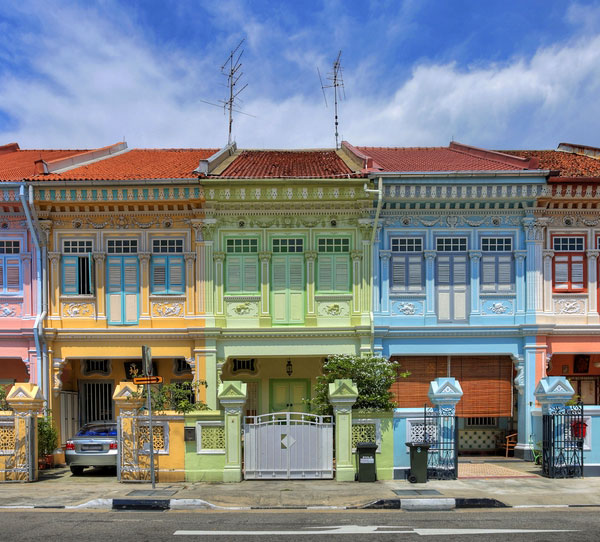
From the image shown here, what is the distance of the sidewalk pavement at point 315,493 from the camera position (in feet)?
37.5

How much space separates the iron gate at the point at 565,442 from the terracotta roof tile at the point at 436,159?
23.3ft

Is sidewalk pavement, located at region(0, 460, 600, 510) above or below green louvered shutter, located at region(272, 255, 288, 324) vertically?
below

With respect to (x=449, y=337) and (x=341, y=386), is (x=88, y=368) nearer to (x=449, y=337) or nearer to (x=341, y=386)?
(x=341, y=386)

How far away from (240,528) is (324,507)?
80.9 inches

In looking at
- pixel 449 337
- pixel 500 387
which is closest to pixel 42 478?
pixel 449 337

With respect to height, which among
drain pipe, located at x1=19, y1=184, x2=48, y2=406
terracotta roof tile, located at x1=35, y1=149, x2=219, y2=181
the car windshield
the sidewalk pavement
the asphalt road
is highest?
terracotta roof tile, located at x1=35, y1=149, x2=219, y2=181

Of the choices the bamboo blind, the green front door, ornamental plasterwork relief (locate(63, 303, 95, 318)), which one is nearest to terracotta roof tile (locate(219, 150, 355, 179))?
ornamental plasterwork relief (locate(63, 303, 95, 318))

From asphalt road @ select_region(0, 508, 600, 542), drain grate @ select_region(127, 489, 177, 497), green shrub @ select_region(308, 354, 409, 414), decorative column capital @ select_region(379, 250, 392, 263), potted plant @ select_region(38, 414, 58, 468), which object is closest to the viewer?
asphalt road @ select_region(0, 508, 600, 542)

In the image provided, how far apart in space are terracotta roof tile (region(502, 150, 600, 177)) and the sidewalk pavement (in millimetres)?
8463

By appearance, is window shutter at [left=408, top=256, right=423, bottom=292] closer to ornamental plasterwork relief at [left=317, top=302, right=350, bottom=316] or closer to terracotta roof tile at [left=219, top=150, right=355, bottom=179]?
ornamental plasterwork relief at [left=317, top=302, right=350, bottom=316]

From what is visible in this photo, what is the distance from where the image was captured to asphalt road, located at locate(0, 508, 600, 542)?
9133mm

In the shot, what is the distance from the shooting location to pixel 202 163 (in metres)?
17.5

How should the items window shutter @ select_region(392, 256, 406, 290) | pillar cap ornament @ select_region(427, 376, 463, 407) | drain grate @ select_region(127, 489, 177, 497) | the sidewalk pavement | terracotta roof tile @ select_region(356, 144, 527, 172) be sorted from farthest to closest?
terracotta roof tile @ select_region(356, 144, 527, 172) < window shutter @ select_region(392, 256, 406, 290) < pillar cap ornament @ select_region(427, 376, 463, 407) < drain grate @ select_region(127, 489, 177, 497) < the sidewalk pavement

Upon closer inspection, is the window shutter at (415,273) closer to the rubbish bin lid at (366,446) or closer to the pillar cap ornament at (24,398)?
the rubbish bin lid at (366,446)
